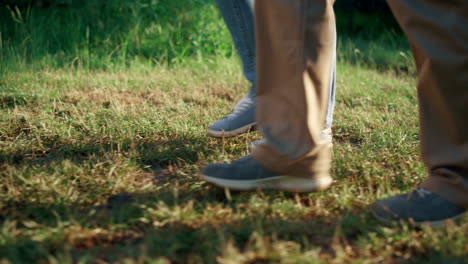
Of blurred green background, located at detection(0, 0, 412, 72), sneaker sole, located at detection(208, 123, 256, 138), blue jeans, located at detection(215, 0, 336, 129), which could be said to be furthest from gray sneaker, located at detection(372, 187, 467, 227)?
blurred green background, located at detection(0, 0, 412, 72)

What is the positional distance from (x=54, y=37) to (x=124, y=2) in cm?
79

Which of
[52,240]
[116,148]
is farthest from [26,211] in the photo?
[116,148]

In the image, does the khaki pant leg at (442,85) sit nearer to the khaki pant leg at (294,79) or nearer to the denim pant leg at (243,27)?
the khaki pant leg at (294,79)

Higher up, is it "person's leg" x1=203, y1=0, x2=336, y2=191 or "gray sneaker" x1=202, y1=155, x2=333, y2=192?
"person's leg" x1=203, y1=0, x2=336, y2=191

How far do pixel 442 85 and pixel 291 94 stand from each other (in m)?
0.46

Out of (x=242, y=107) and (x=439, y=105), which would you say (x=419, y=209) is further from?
(x=242, y=107)

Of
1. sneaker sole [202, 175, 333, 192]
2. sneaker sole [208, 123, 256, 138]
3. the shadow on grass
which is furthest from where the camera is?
sneaker sole [208, 123, 256, 138]

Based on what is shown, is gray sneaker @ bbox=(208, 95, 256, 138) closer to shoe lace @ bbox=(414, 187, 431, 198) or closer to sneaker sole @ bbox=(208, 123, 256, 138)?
sneaker sole @ bbox=(208, 123, 256, 138)

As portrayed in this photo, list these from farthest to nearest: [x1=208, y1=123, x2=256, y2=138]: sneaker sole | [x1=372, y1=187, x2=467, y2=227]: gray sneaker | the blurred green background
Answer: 1. the blurred green background
2. [x1=208, y1=123, x2=256, y2=138]: sneaker sole
3. [x1=372, y1=187, x2=467, y2=227]: gray sneaker

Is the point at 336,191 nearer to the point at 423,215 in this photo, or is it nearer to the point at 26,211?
the point at 423,215

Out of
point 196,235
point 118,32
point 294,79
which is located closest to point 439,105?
point 294,79

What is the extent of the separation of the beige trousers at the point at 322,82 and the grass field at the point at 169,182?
0.56ft

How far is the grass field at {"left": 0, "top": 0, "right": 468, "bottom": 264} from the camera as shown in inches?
49.8

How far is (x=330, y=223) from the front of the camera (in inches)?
57.4
